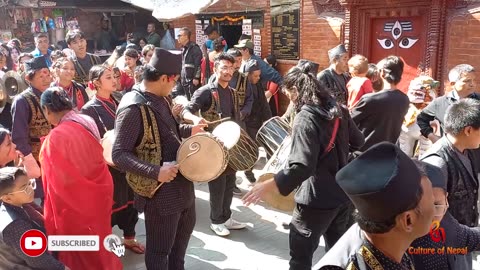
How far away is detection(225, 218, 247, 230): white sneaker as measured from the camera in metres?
4.91

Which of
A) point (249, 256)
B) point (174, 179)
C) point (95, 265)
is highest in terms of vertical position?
point (174, 179)

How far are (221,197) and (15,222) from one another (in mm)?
2473

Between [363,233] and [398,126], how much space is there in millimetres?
2744

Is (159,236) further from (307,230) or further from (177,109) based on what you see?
(177,109)

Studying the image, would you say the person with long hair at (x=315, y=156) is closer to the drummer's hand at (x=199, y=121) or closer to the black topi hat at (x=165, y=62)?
the black topi hat at (x=165, y=62)

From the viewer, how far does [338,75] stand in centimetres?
550

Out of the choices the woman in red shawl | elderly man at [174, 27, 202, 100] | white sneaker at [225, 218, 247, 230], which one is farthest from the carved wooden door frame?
the woman in red shawl

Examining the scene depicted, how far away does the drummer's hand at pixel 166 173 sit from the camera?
9.59 feet

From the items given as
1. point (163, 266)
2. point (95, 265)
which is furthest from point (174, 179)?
point (95, 265)

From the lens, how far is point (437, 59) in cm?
652

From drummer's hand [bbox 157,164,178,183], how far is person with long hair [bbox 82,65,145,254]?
1.35 meters

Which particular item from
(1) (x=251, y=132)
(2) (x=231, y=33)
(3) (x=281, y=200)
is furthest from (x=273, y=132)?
(2) (x=231, y=33)

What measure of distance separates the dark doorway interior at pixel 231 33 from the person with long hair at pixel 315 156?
7.36 metres

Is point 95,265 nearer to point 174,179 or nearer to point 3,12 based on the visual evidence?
point 174,179
